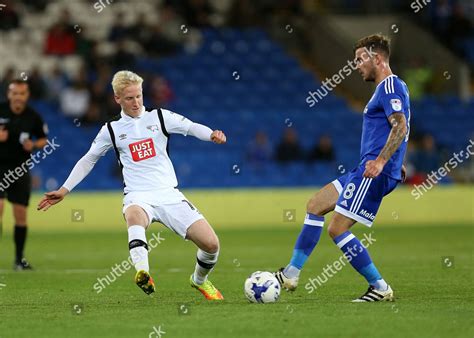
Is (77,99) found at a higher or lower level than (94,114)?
higher

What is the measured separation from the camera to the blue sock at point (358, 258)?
9.54 metres

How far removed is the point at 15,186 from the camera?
13.9m

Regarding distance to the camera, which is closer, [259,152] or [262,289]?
[262,289]

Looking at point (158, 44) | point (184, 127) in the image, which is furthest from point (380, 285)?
point (158, 44)

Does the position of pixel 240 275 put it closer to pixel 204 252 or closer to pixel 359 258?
pixel 204 252

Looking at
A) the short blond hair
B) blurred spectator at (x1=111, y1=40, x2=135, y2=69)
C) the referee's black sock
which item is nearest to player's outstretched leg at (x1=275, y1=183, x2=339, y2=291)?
the short blond hair

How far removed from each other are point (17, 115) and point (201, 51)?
14.9 meters

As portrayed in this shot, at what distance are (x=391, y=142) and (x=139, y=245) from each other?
2.44m

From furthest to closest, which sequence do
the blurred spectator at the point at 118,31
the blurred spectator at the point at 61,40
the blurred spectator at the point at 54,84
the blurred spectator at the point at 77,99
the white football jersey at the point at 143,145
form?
1. the blurred spectator at the point at 118,31
2. the blurred spectator at the point at 61,40
3. the blurred spectator at the point at 54,84
4. the blurred spectator at the point at 77,99
5. the white football jersey at the point at 143,145

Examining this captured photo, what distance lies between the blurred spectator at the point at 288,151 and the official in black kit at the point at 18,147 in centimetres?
1102

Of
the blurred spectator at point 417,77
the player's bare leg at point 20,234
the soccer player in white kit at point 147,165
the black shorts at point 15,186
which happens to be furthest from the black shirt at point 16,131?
the blurred spectator at point 417,77

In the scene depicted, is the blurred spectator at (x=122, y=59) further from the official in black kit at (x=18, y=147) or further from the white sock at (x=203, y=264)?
the white sock at (x=203, y=264)

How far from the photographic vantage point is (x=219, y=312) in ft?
29.4

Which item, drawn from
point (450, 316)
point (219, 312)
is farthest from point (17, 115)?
point (450, 316)
